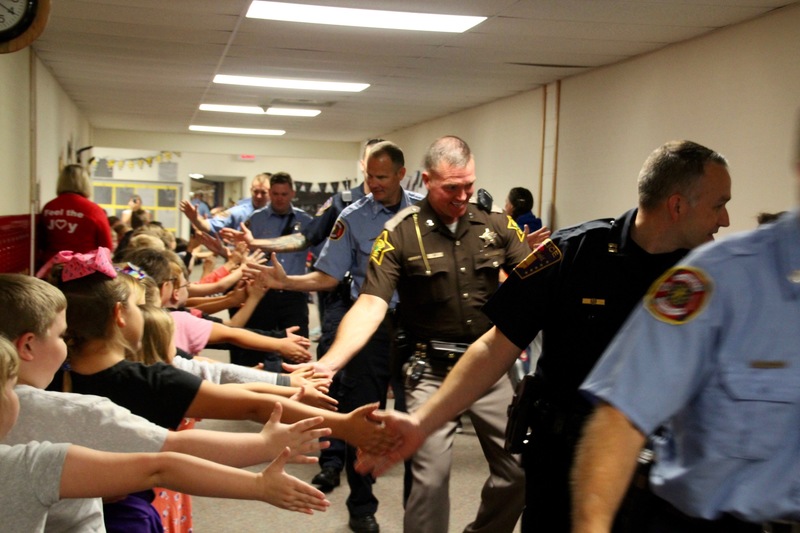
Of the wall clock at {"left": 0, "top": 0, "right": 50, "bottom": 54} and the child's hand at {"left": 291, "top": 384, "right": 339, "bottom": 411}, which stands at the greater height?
the wall clock at {"left": 0, "top": 0, "right": 50, "bottom": 54}

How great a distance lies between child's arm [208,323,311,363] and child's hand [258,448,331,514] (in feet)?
5.76

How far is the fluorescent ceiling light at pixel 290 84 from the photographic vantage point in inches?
380

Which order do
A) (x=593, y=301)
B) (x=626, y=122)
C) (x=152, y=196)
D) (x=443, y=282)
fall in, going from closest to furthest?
(x=593, y=301) → (x=443, y=282) → (x=626, y=122) → (x=152, y=196)

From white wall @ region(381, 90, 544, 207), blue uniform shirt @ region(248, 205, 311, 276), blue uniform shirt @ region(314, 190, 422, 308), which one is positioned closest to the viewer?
blue uniform shirt @ region(314, 190, 422, 308)

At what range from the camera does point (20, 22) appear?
4219mm

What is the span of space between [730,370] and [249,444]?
1.18 meters

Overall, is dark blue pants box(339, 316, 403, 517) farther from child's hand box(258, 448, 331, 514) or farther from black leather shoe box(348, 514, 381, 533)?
child's hand box(258, 448, 331, 514)

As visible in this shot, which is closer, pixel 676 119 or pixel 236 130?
pixel 676 119

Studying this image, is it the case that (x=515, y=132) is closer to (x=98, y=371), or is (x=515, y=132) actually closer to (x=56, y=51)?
(x=56, y=51)

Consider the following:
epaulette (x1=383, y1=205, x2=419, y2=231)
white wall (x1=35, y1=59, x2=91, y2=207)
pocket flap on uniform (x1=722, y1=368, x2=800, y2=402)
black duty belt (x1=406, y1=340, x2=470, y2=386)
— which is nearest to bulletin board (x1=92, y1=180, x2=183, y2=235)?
white wall (x1=35, y1=59, x2=91, y2=207)

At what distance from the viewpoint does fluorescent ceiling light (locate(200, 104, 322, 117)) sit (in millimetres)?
12458

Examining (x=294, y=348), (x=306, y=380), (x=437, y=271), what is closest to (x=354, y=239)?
(x=437, y=271)

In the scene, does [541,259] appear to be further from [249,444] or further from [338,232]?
[338,232]

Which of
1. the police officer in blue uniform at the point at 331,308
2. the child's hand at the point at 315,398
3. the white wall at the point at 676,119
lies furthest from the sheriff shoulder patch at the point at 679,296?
the police officer in blue uniform at the point at 331,308
